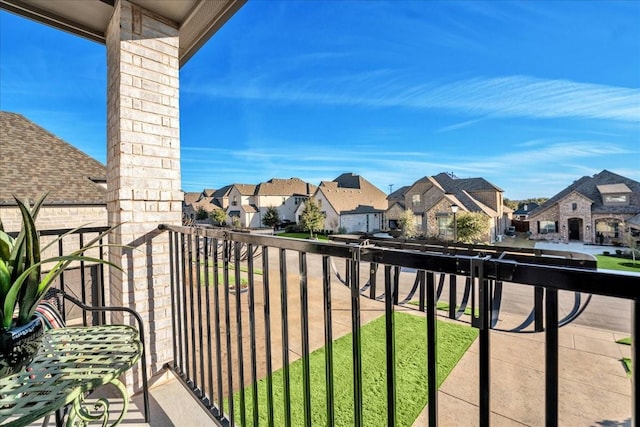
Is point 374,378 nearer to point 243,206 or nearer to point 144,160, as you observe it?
point 144,160

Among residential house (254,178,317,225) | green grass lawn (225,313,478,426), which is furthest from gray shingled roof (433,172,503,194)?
green grass lawn (225,313,478,426)

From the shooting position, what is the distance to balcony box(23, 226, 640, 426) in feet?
1.92

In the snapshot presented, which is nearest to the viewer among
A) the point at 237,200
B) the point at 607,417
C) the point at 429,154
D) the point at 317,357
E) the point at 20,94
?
the point at 607,417

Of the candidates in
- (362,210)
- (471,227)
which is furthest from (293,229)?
(471,227)

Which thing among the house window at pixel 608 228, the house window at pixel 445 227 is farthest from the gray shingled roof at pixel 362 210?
the house window at pixel 608 228

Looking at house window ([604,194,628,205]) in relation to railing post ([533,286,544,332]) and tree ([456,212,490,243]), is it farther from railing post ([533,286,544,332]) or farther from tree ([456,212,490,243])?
railing post ([533,286,544,332])

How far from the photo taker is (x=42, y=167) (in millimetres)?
9242

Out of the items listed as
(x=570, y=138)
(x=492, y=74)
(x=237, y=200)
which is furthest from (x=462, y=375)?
(x=570, y=138)

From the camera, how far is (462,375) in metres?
2.99

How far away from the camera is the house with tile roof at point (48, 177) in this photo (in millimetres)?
7824

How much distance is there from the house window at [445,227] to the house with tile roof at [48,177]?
19.6m

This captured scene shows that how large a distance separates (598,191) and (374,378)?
93.5 ft

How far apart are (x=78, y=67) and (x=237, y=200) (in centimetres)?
2926

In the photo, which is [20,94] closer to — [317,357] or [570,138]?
[317,357]
